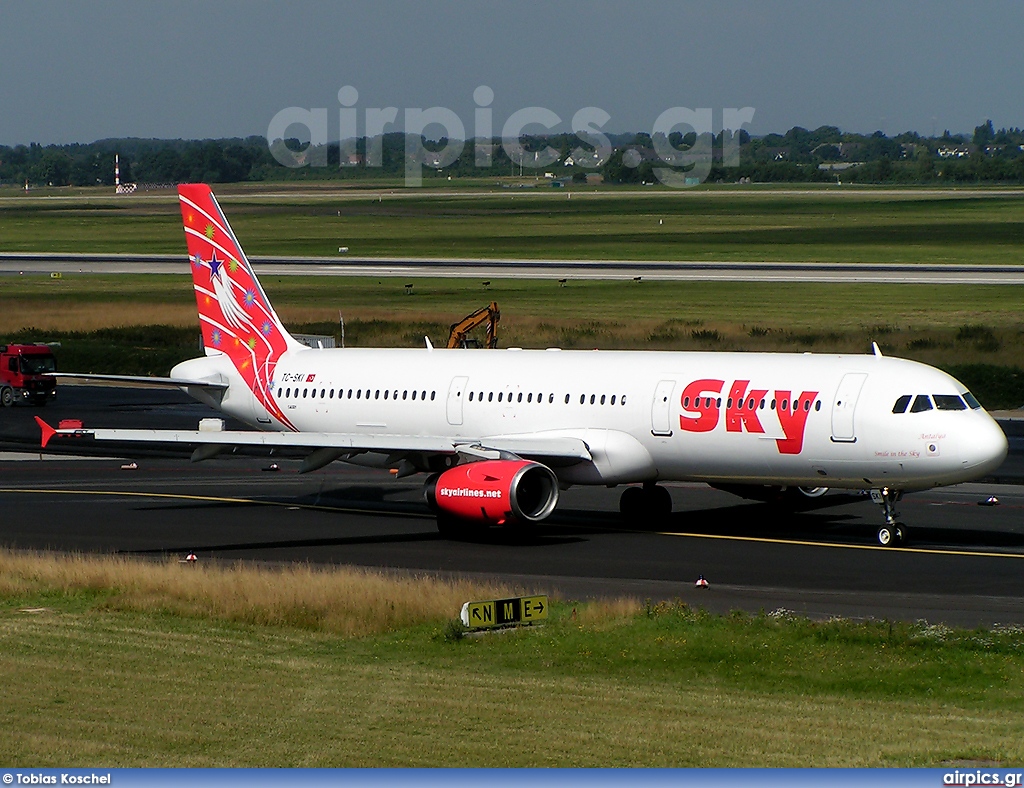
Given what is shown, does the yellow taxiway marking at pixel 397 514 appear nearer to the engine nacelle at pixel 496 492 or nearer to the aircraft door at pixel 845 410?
the aircraft door at pixel 845 410

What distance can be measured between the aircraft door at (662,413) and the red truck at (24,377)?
123 ft

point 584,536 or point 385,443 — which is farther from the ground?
point 385,443

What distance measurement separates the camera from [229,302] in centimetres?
4716

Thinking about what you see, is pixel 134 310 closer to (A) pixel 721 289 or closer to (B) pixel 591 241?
(A) pixel 721 289

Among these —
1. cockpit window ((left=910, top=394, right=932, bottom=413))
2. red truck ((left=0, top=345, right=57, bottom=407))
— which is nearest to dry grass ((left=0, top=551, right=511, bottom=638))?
cockpit window ((left=910, top=394, right=932, bottom=413))

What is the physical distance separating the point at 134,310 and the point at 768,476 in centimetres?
7360

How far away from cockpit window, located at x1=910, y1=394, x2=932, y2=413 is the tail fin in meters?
18.5

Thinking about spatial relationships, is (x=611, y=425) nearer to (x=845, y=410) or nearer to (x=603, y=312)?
(x=845, y=410)

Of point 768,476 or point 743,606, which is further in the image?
point 768,476

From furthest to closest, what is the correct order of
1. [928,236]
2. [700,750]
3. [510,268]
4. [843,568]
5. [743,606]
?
[928,236], [510,268], [843,568], [743,606], [700,750]

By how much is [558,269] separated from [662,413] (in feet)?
321

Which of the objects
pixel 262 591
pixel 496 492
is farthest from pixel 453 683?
pixel 496 492

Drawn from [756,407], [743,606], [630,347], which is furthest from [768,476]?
[630,347]

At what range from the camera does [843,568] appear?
34.3m
